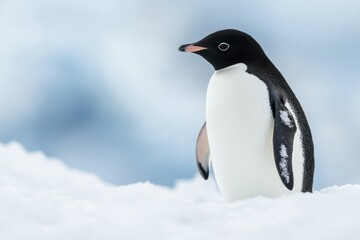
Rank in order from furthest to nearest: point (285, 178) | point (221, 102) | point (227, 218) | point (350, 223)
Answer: point (221, 102) < point (285, 178) < point (227, 218) < point (350, 223)

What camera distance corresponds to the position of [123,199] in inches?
152

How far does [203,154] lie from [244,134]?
0.75m

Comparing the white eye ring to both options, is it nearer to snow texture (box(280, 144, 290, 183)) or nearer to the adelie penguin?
the adelie penguin

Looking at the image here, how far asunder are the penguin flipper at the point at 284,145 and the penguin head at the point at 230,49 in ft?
1.48

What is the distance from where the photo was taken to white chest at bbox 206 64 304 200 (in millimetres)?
3838

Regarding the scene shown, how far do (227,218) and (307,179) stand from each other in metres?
1.42

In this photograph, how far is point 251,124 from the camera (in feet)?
12.6

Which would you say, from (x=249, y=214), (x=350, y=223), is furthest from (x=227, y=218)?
(x=350, y=223)

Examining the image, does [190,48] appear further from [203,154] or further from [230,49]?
[203,154]

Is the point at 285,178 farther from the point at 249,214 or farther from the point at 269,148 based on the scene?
the point at 249,214

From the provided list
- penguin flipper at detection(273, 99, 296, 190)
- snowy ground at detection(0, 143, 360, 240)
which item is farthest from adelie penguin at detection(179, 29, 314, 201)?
snowy ground at detection(0, 143, 360, 240)

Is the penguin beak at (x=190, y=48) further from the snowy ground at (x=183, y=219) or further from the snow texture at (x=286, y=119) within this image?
the snowy ground at (x=183, y=219)

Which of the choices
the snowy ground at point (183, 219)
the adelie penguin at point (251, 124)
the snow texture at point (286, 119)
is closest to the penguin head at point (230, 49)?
the adelie penguin at point (251, 124)

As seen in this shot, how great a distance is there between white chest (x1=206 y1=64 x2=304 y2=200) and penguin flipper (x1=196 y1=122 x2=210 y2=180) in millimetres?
519
